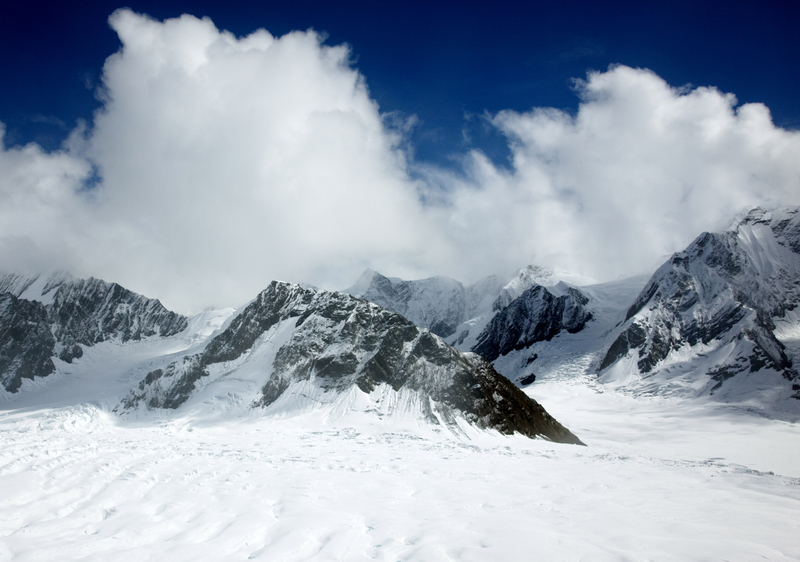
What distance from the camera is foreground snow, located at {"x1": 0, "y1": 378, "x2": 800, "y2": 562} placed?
17750 mm

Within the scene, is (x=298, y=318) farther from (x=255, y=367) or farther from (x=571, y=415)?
(x=571, y=415)

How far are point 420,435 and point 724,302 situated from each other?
146749 millimetres

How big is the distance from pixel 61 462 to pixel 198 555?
25.7 meters

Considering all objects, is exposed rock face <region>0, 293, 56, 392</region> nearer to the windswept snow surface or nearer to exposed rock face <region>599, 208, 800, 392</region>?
the windswept snow surface

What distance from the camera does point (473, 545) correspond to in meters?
17.8

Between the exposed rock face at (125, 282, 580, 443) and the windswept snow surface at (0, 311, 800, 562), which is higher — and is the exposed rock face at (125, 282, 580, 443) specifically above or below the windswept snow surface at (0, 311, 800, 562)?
above

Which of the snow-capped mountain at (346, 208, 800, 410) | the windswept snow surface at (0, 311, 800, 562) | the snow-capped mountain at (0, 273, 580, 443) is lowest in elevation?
the windswept snow surface at (0, 311, 800, 562)

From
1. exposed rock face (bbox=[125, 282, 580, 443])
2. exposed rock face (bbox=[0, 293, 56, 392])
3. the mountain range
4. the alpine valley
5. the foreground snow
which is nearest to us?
the foreground snow

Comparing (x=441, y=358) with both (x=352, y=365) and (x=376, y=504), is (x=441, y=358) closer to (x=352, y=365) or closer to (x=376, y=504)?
(x=352, y=365)

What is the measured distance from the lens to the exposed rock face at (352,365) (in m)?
80.6

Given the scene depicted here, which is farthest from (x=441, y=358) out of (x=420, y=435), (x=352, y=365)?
(x=420, y=435)

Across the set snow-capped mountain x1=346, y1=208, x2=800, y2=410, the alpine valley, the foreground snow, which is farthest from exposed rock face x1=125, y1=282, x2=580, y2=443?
snow-capped mountain x1=346, y1=208, x2=800, y2=410

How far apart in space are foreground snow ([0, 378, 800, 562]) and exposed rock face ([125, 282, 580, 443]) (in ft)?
68.7

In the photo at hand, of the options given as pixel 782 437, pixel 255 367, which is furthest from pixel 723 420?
pixel 255 367
